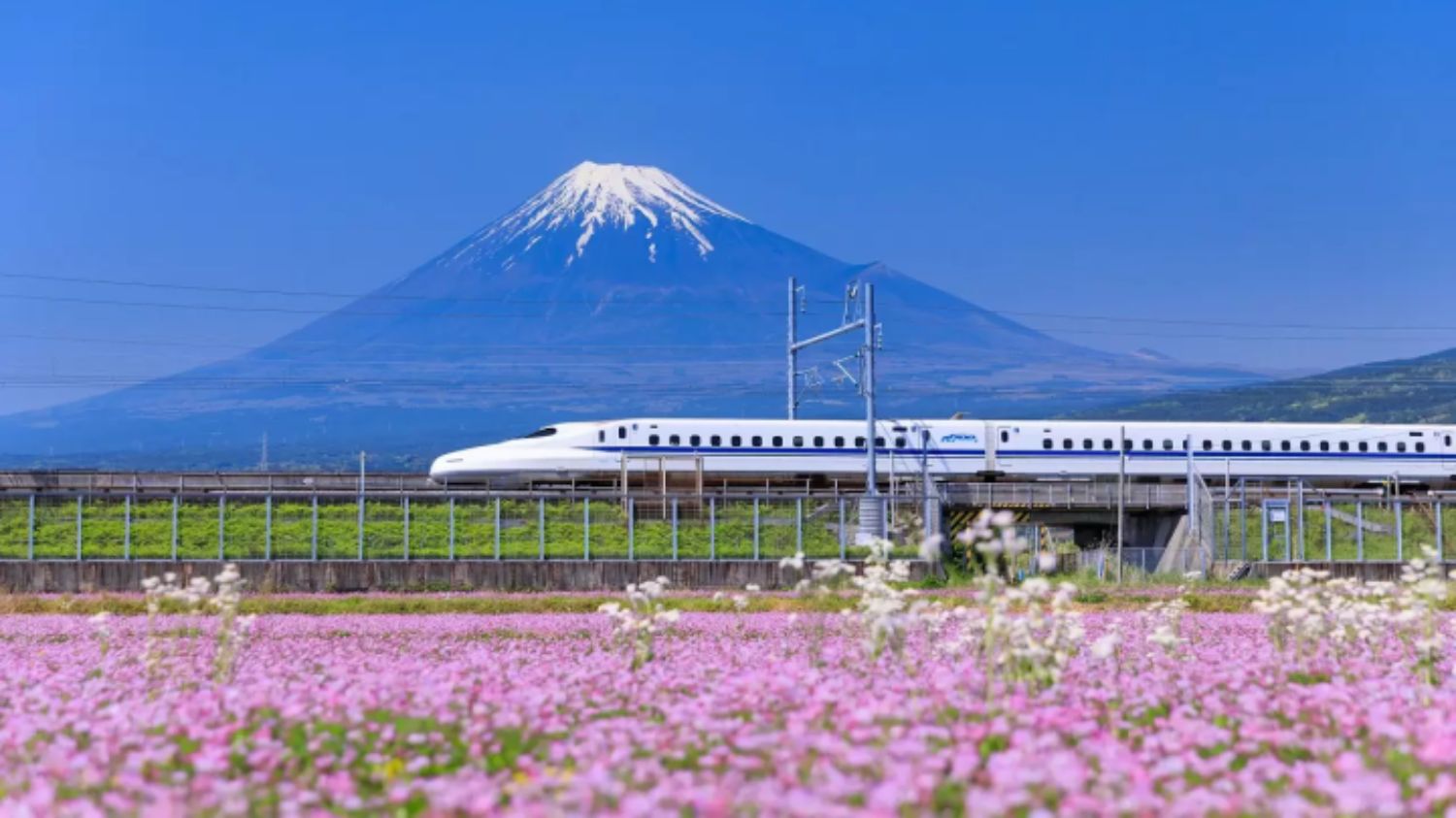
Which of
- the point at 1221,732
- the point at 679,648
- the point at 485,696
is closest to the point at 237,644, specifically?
the point at 485,696

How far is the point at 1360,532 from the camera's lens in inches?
1606

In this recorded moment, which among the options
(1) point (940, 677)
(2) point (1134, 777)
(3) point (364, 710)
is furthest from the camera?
(1) point (940, 677)

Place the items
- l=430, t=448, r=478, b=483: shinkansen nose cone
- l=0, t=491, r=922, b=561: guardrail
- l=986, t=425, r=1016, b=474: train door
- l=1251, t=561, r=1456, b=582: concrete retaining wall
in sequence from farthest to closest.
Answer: l=986, t=425, r=1016, b=474: train door → l=430, t=448, r=478, b=483: shinkansen nose cone → l=1251, t=561, r=1456, b=582: concrete retaining wall → l=0, t=491, r=922, b=561: guardrail

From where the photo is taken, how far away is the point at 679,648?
602 inches

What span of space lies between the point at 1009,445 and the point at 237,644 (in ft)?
164

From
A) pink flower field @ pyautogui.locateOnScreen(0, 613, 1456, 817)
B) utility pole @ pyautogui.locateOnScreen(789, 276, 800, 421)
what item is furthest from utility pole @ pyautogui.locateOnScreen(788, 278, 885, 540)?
pink flower field @ pyautogui.locateOnScreen(0, 613, 1456, 817)

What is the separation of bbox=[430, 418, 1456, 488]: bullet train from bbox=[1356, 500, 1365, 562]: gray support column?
38.6 ft

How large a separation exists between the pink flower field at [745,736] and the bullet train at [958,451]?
3957 centimetres

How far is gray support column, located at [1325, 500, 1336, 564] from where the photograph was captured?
39969 mm

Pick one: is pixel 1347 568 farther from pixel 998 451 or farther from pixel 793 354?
pixel 793 354

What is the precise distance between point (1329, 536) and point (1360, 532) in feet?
3.18

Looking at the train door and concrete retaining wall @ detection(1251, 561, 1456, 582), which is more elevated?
the train door

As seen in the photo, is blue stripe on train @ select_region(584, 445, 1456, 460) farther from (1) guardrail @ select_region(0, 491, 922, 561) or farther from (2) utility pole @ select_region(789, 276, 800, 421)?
(1) guardrail @ select_region(0, 491, 922, 561)

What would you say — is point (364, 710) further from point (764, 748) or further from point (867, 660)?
point (867, 660)
